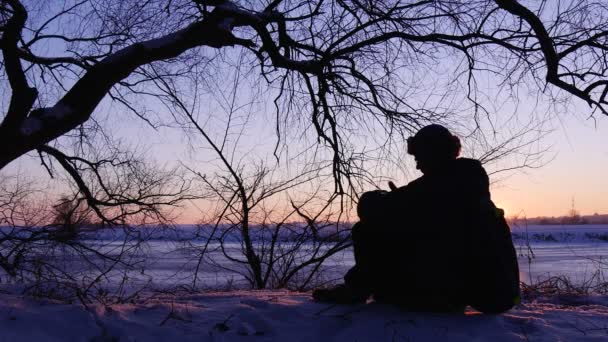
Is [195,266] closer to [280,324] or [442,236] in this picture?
[280,324]

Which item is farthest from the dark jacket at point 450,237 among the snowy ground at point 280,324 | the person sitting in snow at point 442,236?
the snowy ground at point 280,324

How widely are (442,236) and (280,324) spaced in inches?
42.2

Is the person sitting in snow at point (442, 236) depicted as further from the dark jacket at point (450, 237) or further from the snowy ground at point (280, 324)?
the snowy ground at point (280, 324)

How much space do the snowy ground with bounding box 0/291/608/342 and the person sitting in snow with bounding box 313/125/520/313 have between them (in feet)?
0.46

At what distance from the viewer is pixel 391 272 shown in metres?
3.22

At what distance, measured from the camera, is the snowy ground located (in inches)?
113

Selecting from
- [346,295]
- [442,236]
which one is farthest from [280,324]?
[442,236]

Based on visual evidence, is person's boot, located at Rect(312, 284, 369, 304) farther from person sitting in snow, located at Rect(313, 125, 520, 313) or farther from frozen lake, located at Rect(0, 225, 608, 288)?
frozen lake, located at Rect(0, 225, 608, 288)

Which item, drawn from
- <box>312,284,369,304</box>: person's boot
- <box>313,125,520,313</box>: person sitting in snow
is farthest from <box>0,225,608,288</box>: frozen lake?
<box>313,125,520,313</box>: person sitting in snow

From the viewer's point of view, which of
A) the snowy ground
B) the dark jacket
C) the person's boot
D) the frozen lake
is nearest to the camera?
the snowy ground

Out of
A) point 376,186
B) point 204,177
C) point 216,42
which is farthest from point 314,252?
point 216,42

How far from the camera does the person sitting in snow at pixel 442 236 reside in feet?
9.94

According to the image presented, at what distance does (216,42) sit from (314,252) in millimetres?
2982

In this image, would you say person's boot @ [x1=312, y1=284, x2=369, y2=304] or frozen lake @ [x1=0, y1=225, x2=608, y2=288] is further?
frozen lake @ [x1=0, y1=225, x2=608, y2=288]
